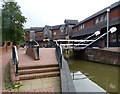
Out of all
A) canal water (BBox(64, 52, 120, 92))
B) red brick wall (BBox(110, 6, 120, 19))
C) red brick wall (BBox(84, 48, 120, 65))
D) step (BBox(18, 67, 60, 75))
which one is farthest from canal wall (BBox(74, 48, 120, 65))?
step (BBox(18, 67, 60, 75))

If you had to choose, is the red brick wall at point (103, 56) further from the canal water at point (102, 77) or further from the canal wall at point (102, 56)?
the canal water at point (102, 77)

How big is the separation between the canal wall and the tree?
1138 centimetres

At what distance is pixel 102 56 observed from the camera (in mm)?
10562

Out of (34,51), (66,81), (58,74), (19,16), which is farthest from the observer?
(19,16)

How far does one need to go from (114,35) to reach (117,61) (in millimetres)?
5640

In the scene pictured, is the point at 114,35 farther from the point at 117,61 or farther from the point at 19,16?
the point at 19,16

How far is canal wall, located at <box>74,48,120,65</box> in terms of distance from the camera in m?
9.12

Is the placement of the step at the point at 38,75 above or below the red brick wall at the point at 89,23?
below

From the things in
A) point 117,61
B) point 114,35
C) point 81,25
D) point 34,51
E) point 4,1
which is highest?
point 4,1

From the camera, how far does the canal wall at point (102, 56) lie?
29.9 ft

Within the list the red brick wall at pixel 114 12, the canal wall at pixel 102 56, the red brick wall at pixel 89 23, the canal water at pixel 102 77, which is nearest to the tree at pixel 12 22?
the canal wall at pixel 102 56

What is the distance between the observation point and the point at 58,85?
3.65m

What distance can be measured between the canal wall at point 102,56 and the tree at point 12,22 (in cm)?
1138

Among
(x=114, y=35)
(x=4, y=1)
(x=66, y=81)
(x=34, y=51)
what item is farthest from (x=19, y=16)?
(x=66, y=81)
